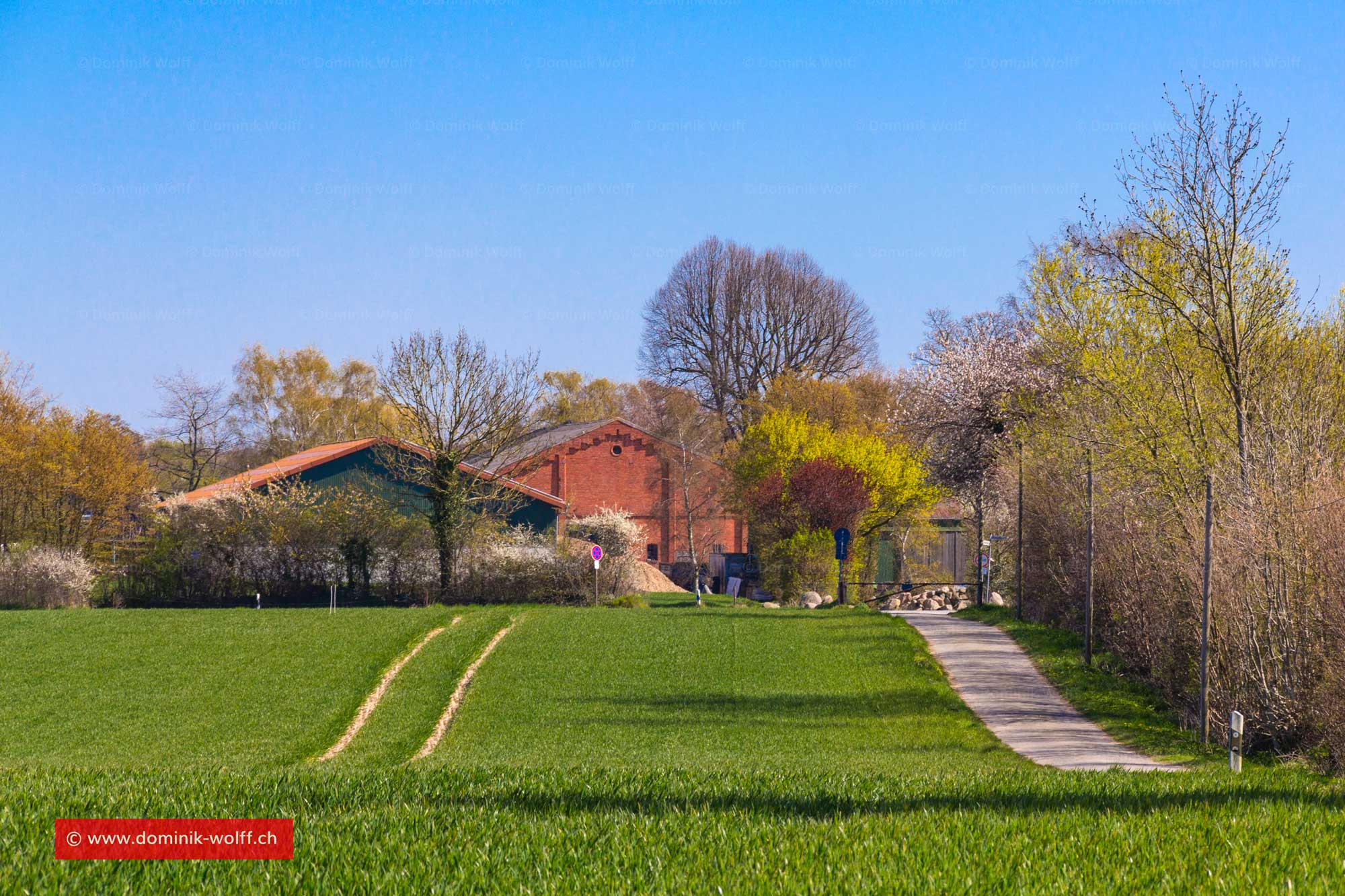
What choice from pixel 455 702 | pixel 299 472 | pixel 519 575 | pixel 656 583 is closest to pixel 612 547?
pixel 519 575

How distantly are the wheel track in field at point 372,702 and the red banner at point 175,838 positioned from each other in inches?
345

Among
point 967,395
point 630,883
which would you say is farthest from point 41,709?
point 967,395

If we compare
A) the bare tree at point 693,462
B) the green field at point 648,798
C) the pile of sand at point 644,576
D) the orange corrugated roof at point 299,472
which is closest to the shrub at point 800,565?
the pile of sand at point 644,576

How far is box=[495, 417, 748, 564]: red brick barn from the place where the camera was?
189ft

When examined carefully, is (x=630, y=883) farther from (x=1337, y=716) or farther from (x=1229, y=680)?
(x=1229, y=680)

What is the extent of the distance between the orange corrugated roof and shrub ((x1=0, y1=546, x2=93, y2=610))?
4.12 m

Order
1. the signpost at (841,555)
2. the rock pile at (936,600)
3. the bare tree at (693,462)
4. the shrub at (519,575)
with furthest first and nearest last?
the bare tree at (693,462) < the rock pile at (936,600) < the shrub at (519,575) < the signpost at (841,555)

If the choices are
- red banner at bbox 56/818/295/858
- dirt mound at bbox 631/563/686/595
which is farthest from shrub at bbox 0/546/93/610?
red banner at bbox 56/818/295/858

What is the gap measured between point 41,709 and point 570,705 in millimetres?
9653

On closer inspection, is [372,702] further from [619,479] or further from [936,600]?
[619,479]

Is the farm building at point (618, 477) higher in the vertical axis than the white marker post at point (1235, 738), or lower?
higher

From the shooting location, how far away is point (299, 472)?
129 ft

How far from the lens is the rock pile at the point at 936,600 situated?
35.5 m

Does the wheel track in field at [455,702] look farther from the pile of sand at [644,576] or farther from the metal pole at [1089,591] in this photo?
the metal pole at [1089,591]
